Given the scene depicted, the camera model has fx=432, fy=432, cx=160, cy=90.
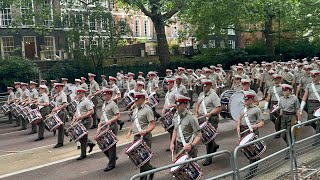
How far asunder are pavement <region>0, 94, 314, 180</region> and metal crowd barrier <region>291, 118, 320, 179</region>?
167 centimetres

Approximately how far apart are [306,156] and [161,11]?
19842 millimetres

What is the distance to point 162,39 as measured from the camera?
2994 centimetres

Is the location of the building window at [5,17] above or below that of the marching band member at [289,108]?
above

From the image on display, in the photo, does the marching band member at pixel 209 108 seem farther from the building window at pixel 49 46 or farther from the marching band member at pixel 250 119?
the building window at pixel 49 46

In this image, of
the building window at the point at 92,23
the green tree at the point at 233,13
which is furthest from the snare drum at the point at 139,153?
the building window at the point at 92,23

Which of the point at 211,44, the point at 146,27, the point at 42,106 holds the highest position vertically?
the point at 146,27

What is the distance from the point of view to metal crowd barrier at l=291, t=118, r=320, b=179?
7.89 metres

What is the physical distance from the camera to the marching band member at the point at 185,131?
813cm

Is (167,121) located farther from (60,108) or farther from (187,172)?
(187,172)

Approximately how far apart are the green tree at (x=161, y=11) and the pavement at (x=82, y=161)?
11.1 m

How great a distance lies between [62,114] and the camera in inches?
583

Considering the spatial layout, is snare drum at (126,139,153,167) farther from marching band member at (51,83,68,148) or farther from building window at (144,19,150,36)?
building window at (144,19,150,36)

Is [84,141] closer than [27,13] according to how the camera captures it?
Yes

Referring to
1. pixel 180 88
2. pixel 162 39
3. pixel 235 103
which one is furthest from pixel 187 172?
pixel 162 39
